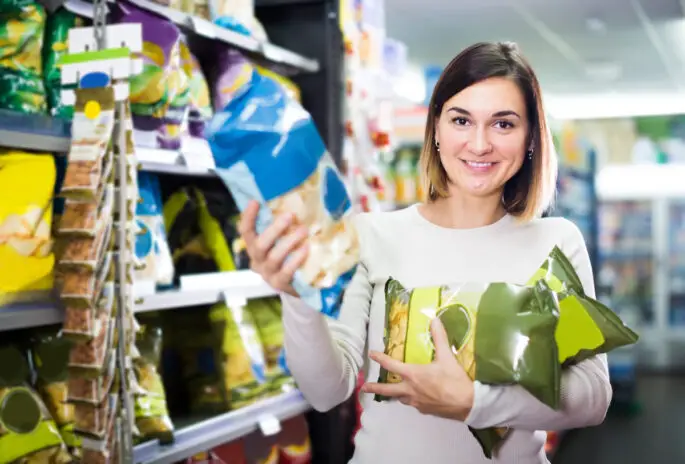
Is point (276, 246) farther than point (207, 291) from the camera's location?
No

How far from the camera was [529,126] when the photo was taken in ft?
4.85

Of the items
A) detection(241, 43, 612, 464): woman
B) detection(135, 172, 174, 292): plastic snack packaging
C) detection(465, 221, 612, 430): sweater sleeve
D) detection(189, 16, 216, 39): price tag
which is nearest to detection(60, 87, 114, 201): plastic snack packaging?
detection(135, 172, 174, 292): plastic snack packaging

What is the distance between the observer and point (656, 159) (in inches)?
398

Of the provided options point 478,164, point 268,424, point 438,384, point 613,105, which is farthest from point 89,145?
point 613,105

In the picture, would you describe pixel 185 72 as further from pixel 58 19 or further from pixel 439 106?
pixel 439 106

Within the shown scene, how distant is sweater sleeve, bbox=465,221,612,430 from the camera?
1228 millimetres

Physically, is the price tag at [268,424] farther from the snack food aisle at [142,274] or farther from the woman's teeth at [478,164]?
the woman's teeth at [478,164]

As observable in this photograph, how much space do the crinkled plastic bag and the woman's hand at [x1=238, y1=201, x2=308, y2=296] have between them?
0.29 metres

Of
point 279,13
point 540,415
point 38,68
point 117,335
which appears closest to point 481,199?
point 540,415

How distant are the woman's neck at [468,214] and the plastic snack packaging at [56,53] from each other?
3.41 feet

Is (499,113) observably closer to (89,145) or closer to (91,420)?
(89,145)

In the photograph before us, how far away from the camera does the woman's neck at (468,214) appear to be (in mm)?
1513

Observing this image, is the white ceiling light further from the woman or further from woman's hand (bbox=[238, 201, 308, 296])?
woman's hand (bbox=[238, 201, 308, 296])

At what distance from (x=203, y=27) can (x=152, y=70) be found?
0.35 meters
